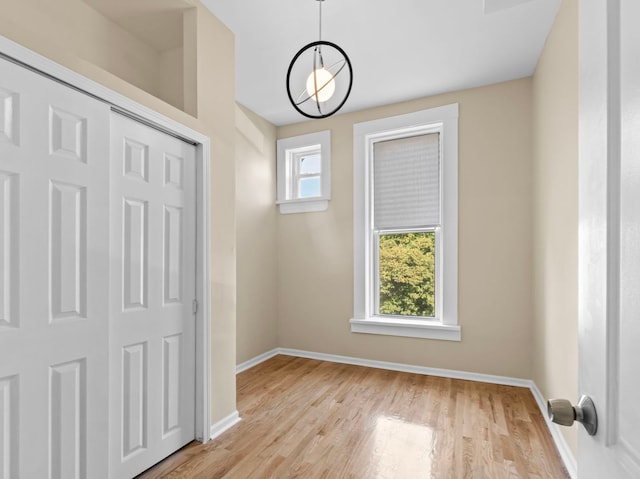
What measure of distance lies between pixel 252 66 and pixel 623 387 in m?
3.19

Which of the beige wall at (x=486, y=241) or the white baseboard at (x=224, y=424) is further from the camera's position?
the beige wall at (x=486, y=241)

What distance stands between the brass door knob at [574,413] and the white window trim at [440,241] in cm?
290

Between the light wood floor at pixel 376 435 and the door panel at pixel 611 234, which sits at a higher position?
the door panel at pixel 611 234

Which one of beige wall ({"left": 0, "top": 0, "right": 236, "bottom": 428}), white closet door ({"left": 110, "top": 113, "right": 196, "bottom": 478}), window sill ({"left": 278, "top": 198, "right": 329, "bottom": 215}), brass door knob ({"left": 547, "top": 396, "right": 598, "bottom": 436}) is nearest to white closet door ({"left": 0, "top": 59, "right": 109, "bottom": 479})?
white closet door ({"left": 110, "top": 113, "right": 196, "bottom": 478})

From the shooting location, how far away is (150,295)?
1938 mm

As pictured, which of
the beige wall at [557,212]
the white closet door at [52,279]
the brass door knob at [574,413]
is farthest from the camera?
the beige wall at [557,212]

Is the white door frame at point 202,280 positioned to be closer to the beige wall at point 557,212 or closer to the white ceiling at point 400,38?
the white ceiling at point 400,38

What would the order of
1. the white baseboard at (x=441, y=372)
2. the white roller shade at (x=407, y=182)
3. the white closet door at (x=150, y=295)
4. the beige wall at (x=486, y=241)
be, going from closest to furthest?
the white closet door at (x=150, y=295) → the white baseboard at (x=441, y=372) → the beige wall at (x=486, y=241) → the white roller shade at (x=407, y=182)

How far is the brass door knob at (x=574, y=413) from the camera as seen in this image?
0.58 m

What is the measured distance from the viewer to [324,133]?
13.1 feet

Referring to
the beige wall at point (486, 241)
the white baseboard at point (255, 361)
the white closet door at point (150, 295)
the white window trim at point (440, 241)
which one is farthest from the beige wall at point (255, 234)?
the white closet door at point (150, 295)

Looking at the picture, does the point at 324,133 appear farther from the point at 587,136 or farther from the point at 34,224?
the point at 587,136

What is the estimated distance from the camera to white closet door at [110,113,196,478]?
1779mm

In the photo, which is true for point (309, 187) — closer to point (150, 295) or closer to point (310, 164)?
point (310, 164)
